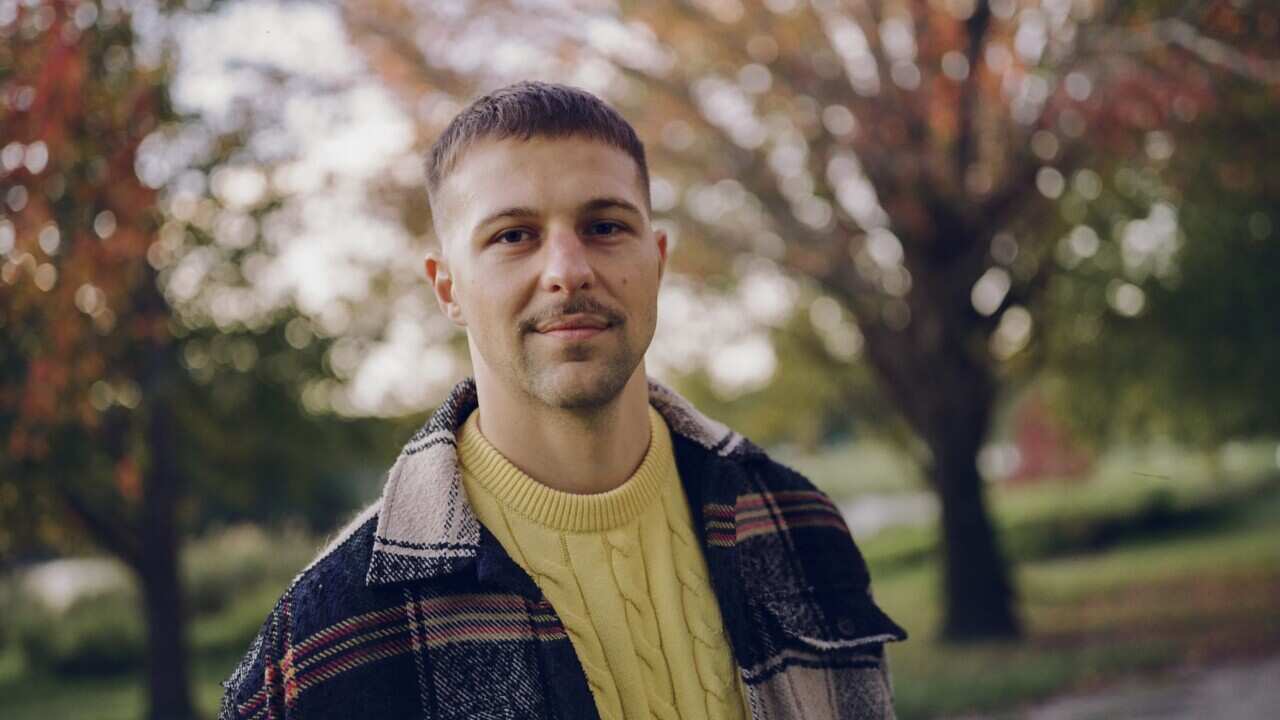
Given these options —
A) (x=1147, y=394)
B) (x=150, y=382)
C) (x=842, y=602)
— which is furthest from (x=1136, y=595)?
(x=842, y=602)

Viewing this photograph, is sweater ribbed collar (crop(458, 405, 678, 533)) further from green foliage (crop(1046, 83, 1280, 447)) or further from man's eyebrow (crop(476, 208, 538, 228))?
green foliage (crop(1046, 83, 1280, 447))

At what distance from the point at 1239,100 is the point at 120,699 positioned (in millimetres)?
11589

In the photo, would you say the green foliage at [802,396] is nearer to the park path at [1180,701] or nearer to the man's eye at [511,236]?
the park path at [1180,701]

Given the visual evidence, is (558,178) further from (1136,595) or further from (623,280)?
(1136,595)

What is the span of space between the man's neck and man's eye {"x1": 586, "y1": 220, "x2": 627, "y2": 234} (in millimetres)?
316

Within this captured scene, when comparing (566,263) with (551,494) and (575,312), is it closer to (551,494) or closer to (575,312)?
(575,312)

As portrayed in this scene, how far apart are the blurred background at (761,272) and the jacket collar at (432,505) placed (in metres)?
3.87

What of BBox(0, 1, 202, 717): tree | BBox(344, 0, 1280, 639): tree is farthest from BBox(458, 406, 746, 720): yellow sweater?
BBox(344, 0, 1280, 639): tree

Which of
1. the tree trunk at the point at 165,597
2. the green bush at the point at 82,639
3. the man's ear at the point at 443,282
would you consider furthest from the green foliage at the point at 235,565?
the man's ear at the point at 443,282

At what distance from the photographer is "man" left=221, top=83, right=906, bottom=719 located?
193 cm

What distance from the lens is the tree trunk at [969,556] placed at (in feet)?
33.5

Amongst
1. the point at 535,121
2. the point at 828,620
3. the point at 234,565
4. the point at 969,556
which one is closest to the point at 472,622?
the point at 828,620

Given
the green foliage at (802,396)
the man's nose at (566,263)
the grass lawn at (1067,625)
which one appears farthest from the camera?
the green foliage at (802,396)

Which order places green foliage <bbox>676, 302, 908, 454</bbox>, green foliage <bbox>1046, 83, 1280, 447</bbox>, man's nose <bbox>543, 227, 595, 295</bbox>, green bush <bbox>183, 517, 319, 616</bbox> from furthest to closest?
green bush <bbox>183, 517, 319, 616</bbox> → green foliage <bbox>676, 302, 908, 454</bbox> → green foliage <bbox>1046, 83, 1280, 447</bbox> → man's nose <bbox>543, 227, 595, 295</bbox>
